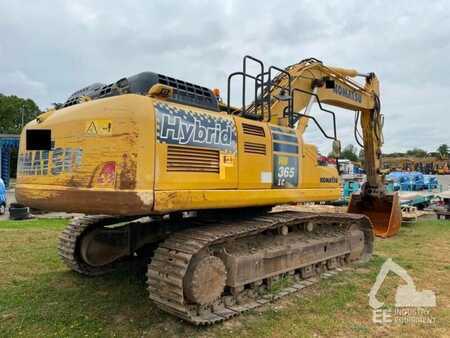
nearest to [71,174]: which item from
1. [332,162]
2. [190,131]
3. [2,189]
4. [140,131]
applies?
[140,131]

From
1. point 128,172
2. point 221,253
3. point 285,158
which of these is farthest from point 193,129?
point 285,158

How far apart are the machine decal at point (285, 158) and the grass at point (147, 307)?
1.53 m

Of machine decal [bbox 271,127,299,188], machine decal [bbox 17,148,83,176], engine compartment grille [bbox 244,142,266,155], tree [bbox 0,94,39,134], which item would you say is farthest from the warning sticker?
tree [bbox 0,94,39,134]

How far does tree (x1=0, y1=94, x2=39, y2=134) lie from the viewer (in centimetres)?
5772

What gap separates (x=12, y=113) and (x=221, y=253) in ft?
207

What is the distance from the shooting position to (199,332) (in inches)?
163

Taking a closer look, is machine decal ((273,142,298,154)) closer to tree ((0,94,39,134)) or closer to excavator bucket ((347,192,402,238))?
excavator bucket ((347,192,402,238))

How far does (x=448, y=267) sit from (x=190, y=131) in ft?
17.4

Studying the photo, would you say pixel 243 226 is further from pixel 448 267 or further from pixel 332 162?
pixel 448 267

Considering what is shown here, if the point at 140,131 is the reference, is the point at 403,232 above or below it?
below

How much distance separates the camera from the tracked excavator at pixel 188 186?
3837 mm

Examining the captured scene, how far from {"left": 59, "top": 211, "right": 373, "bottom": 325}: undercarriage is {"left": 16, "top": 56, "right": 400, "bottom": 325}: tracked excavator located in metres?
0.02

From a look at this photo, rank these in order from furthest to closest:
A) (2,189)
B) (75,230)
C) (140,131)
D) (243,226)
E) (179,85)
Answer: (2,189) < (75,230) < (243,226) < (179,85) < (140,131)

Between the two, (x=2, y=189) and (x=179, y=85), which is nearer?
Result: (x=179, y=85)
